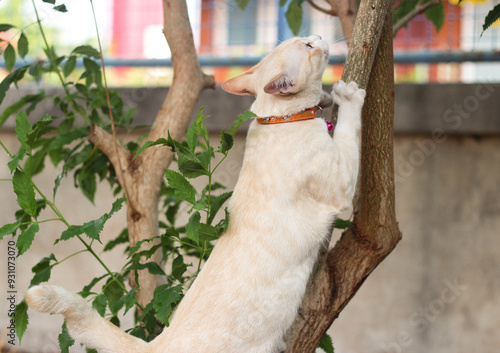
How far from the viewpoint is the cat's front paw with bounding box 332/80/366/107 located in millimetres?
1815

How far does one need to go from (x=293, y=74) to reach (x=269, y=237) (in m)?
0.59

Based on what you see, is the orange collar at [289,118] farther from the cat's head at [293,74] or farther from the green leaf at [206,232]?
the green leaf at [206,232]

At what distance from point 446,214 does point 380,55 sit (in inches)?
71.6

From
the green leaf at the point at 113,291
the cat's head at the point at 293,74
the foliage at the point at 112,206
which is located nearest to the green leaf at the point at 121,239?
the foliage at the point at 112,206

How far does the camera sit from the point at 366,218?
1903 millimetres

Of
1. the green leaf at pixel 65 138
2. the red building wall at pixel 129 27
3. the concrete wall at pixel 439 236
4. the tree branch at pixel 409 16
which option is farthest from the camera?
the red building wall at pixel 129 27

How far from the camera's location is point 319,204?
1854 millimetres

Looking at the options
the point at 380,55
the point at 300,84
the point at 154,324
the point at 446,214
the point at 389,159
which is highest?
the point at 380,55

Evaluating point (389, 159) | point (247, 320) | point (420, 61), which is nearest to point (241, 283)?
point (247, 320)

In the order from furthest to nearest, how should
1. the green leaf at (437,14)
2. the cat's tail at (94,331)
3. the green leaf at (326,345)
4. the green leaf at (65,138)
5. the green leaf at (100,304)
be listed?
1. the green leaf at (437,14)
2. the green leaf at (65,138)
3. the green leaf at (326,345)
4. the green leaf at (100,304)
5. the cat's tail at (94,331)

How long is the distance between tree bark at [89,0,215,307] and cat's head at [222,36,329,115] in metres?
0.44

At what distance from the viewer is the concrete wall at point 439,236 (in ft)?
10.8

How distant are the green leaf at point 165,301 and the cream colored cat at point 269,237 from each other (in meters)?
0.04

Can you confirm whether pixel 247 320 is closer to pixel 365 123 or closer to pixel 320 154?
pixel 320 154
